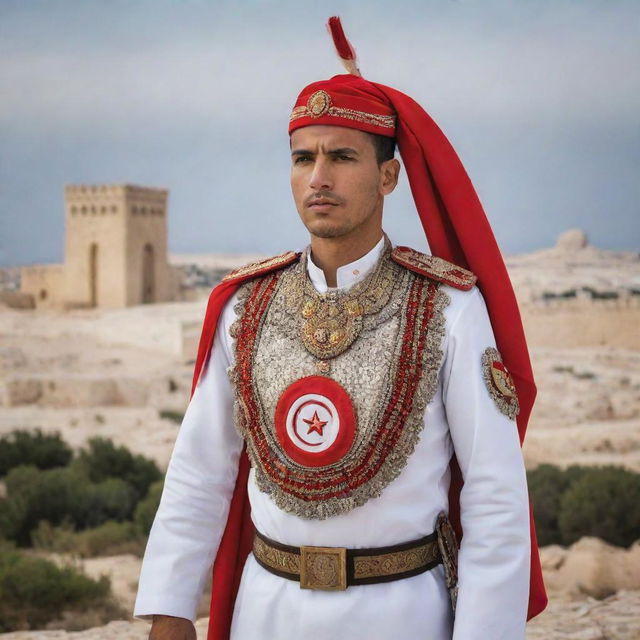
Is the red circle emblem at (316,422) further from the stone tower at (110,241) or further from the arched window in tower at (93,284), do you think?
the arched window in tower at (93,284)

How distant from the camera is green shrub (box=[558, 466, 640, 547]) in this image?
707 cm

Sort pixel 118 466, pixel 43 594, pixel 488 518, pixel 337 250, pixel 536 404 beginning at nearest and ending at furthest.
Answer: pixel 488 518 → pixel 337 250 → pixel 43 594 → pixel 118 466 → pixel 536 404

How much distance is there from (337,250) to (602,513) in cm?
619

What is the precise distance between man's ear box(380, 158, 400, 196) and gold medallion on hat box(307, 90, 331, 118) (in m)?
0.16

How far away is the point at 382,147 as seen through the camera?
1686mm

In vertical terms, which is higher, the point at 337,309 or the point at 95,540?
the point at 337,309

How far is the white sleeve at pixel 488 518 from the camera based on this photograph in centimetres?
149

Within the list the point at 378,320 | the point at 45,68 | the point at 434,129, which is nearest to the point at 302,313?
the point at 378,320

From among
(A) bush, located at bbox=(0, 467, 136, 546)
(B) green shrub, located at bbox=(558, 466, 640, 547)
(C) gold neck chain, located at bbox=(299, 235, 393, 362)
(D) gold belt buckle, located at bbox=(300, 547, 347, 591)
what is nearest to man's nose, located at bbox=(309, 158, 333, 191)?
(C) gold neck chain, located at bbox=(299, 235, 393, 362)

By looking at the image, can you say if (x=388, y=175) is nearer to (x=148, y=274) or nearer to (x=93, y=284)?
(x=93, y=284)

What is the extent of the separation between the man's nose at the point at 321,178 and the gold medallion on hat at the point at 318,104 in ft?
0.32

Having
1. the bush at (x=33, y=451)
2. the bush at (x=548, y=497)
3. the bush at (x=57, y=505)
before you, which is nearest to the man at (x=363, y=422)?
the bush at (x=548, y=497)

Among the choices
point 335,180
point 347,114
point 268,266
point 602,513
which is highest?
point 347,114

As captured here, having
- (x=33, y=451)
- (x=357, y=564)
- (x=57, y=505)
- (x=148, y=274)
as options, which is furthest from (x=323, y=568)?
(x=148, y=274)
